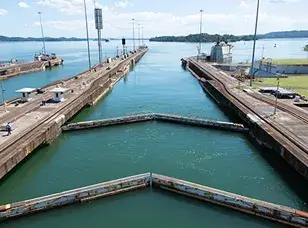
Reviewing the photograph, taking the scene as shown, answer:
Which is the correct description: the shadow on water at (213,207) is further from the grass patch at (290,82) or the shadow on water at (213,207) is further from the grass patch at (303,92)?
the grass patch at (290,82)

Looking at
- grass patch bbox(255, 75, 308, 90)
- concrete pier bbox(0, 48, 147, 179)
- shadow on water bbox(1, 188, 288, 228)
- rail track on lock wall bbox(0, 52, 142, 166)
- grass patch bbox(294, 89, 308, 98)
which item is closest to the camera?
shadow on water bbox(1, 188, 288, 228)

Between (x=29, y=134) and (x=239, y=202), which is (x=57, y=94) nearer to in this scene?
(x=29, y=134)

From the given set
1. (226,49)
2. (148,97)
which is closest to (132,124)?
(148,97)

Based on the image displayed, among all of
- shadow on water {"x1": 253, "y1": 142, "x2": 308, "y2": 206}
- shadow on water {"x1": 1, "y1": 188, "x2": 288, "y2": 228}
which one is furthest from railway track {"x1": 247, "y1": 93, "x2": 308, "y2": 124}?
shadow on water {"x1": 1, "y1": 188, "x2": 288, "y2": 228}

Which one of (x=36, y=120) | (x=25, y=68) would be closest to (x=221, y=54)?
(x=25, y=68)

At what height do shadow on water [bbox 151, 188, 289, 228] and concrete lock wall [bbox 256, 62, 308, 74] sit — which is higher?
concrete lock wall [bbox 256, 62, 308, 74]

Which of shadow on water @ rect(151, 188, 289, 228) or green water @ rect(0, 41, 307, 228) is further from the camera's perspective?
green water @ rect(0, 41, 307, 228)

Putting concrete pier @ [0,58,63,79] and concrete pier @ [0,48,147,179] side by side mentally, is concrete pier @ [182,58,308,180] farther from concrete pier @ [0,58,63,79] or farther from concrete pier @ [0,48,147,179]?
concrete pier @ [0,58,63,79]
